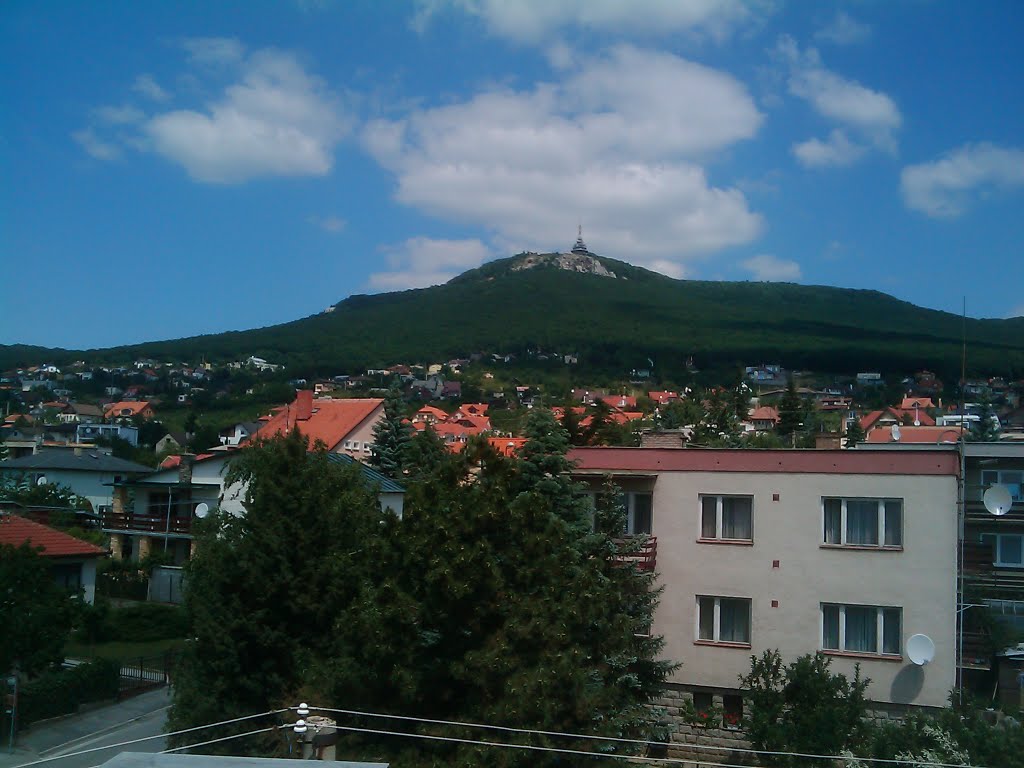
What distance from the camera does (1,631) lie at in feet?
65.8

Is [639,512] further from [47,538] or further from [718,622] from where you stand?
[47,538]

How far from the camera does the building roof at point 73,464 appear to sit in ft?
169

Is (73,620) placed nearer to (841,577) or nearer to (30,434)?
(841,577)

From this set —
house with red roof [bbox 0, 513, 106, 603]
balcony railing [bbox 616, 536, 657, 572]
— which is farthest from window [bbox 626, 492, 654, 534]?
house with red roof [bbox 0, 513, 106, 603]

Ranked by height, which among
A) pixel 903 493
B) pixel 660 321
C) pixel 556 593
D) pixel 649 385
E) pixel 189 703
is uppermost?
pixel 660 321

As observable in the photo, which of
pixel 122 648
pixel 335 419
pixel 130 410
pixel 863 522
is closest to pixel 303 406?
pixel 335 419

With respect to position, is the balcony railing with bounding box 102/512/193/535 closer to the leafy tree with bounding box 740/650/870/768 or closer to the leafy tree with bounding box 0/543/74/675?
the leafy tree with bounding box 0/543/74/675

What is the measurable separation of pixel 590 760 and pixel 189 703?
8.17 meters

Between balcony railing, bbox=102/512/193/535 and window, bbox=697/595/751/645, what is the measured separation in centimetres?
2747

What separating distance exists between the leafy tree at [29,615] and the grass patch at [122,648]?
9.17 meters

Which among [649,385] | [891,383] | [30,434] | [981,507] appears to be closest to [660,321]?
[649,385]

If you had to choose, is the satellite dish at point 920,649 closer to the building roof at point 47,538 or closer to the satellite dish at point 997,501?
the satellite dish at point 997,501

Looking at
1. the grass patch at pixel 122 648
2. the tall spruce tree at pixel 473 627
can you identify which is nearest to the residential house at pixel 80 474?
the grass patch at pixel 122 648

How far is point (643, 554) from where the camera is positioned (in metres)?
21.8
